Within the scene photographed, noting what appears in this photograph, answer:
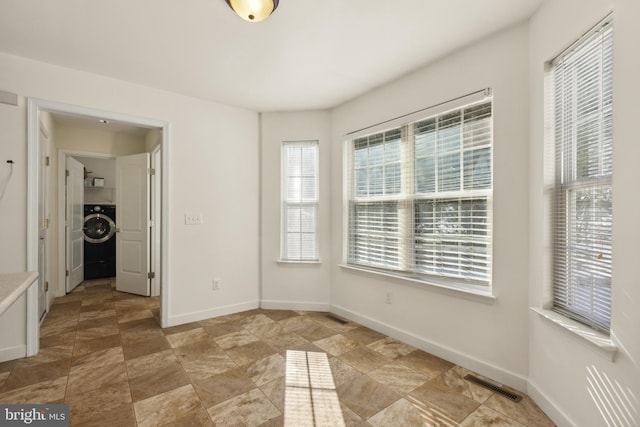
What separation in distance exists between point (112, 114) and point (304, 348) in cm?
285

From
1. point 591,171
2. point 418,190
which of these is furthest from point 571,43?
point 418,190

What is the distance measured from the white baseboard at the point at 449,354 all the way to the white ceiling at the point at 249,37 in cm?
240

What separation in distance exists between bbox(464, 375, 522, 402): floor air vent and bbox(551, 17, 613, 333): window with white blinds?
0.65 metres

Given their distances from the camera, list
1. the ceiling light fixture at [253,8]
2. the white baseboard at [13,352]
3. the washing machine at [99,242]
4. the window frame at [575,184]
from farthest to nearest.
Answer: the washing machine at [99,242]
the white baseboard at [13,352]
the ceiling light fixture at [253,8]
the window frame at [575,184]

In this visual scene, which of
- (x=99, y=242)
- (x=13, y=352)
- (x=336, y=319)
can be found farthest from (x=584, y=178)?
(x=99, y=242)

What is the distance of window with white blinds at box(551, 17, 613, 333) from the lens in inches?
58.9

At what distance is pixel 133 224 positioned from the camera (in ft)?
15.0

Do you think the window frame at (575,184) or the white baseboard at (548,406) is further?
the white baseboard at (548,406)

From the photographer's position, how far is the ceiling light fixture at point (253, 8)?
1.78 m

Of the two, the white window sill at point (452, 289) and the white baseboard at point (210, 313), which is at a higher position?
the white window sill at point (452, 289)

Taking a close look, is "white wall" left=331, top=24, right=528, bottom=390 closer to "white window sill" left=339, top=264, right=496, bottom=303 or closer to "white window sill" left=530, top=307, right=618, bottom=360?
"white window sill" left=339, top=264, right=496, bottom=303

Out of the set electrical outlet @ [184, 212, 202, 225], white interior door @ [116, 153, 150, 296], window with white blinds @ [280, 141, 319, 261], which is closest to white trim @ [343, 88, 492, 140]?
window with white blinds @ [280, 141, 319, 261]

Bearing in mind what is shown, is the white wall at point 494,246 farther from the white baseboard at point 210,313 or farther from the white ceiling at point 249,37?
the white baseboard at point 210,313

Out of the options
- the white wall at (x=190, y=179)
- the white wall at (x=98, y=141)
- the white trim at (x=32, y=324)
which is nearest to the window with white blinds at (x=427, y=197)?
the white wall at (x=190, y=179)
